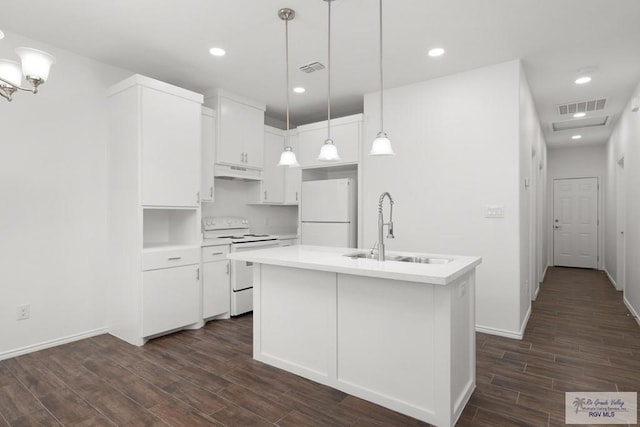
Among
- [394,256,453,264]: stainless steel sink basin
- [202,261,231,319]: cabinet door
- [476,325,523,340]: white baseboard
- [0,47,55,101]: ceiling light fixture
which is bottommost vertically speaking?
[476,325,523,340]: white baseboard

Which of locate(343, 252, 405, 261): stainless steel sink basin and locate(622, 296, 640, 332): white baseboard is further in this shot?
locate(622, 296, 640, 332): white baseboard

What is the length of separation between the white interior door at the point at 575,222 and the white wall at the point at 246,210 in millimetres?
5969

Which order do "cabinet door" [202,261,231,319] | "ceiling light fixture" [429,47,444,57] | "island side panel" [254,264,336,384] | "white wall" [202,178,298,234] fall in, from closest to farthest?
"island side panel" [254,264,336,384]
"ceiling light fixture" [429,47,444,57]
"cabinet door" [202,261,231,319]
"white wall" [202,178,298,234]

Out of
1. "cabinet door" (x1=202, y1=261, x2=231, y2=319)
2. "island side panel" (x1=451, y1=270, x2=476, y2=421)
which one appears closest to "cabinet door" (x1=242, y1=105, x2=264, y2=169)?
"cabinet door" (x1=202, y1=261, x2=231, y2=319)

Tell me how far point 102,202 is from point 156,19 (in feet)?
5.97

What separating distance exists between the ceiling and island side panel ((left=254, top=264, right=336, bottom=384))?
1917 mm

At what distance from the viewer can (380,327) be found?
2.11 metres

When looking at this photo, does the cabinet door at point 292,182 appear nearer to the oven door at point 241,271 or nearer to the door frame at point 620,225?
the oven door at point 241,271

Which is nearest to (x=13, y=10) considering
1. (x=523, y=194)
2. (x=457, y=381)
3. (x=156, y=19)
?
(x=156, y=19)

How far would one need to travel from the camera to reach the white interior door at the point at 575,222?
23.9 ft

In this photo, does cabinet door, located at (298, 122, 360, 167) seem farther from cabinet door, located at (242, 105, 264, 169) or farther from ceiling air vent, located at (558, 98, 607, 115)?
ceiling air vent, located at (558, 98, 607, 115)

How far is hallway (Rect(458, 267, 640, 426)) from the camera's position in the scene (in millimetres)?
2096

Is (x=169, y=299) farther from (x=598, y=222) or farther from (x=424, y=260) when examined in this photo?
(x=598, y=222)

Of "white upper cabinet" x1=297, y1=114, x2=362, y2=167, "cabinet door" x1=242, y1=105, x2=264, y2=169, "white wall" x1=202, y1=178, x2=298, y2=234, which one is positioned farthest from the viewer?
"white wall" x1=202, y1=178, x2=298, y2=234
